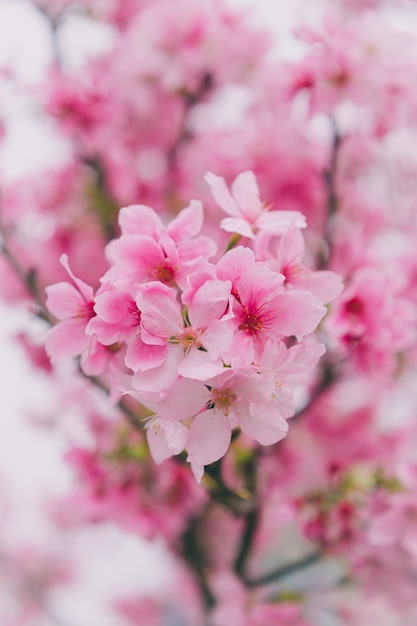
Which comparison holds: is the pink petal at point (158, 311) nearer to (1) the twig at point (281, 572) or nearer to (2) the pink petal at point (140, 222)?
(2) the pink petal at point (140, 222)

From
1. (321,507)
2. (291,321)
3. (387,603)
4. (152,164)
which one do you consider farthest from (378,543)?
(152,164)

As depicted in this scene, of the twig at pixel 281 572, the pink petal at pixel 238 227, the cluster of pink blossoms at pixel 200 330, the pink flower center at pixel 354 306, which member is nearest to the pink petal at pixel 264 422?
the cluster of pink blossoms at pixel 200 330

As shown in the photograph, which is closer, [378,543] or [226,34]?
[378,543]

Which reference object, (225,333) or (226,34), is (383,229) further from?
(225,333)

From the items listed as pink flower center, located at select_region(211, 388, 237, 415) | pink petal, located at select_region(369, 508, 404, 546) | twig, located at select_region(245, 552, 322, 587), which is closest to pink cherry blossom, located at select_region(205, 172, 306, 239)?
pink flower center, located at select_region(211, 388, 237, 415)

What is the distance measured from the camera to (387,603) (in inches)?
32.8

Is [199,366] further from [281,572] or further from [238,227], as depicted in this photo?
[281,572]

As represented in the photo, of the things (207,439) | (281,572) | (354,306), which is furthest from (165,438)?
(281,572)

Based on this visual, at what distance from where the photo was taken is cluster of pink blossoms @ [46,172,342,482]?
0.35 metres

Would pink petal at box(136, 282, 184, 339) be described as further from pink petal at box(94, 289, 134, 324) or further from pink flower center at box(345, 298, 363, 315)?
pink flower center at box(345, 298, 363, 315)

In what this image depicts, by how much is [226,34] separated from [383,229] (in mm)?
331

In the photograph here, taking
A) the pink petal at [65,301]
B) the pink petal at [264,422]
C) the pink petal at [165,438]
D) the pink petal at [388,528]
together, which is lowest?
the pink petal at [388,528]

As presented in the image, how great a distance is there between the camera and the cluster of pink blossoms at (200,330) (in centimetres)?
35

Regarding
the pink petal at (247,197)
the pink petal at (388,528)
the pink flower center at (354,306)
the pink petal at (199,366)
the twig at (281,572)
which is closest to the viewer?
the pink petal at (199,366)
